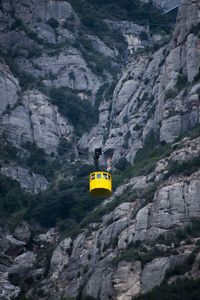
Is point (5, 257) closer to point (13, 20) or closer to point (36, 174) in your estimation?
point (36, 174)

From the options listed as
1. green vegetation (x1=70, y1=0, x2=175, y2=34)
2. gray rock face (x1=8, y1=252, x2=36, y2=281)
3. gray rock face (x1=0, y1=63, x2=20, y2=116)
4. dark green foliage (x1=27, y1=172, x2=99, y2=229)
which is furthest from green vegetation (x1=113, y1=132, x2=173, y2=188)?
green vegetation (x1=70, y1=0, x2=175, y2=34)

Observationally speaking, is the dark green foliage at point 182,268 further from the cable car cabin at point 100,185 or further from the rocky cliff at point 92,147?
the cable car cabin at point 100,185

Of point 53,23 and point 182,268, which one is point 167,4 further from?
point 182,268

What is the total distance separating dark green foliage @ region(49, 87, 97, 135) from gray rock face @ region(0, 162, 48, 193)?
14395 millimetres

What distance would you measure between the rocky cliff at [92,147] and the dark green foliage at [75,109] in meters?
0.18

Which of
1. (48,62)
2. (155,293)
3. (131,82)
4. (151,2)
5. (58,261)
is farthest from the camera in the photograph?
(151,2)

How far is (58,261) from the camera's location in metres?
69.9

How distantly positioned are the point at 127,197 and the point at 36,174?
25555 millimetres

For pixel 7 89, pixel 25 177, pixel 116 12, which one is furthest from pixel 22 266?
pixel 116 12

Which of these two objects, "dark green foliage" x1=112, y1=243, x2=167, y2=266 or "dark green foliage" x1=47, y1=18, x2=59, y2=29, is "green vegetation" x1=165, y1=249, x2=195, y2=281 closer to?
"dark green foliage" x1=112, y1=243, x2=167, y2=266

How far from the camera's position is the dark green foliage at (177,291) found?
53.2 m

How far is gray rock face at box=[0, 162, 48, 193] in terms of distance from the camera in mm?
92256

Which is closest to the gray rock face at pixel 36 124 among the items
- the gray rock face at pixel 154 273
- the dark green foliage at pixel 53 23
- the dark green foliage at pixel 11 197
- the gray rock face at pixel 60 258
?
the dark green foliage at pixel 11 197

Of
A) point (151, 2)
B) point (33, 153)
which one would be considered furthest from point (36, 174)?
point (151, 2)
